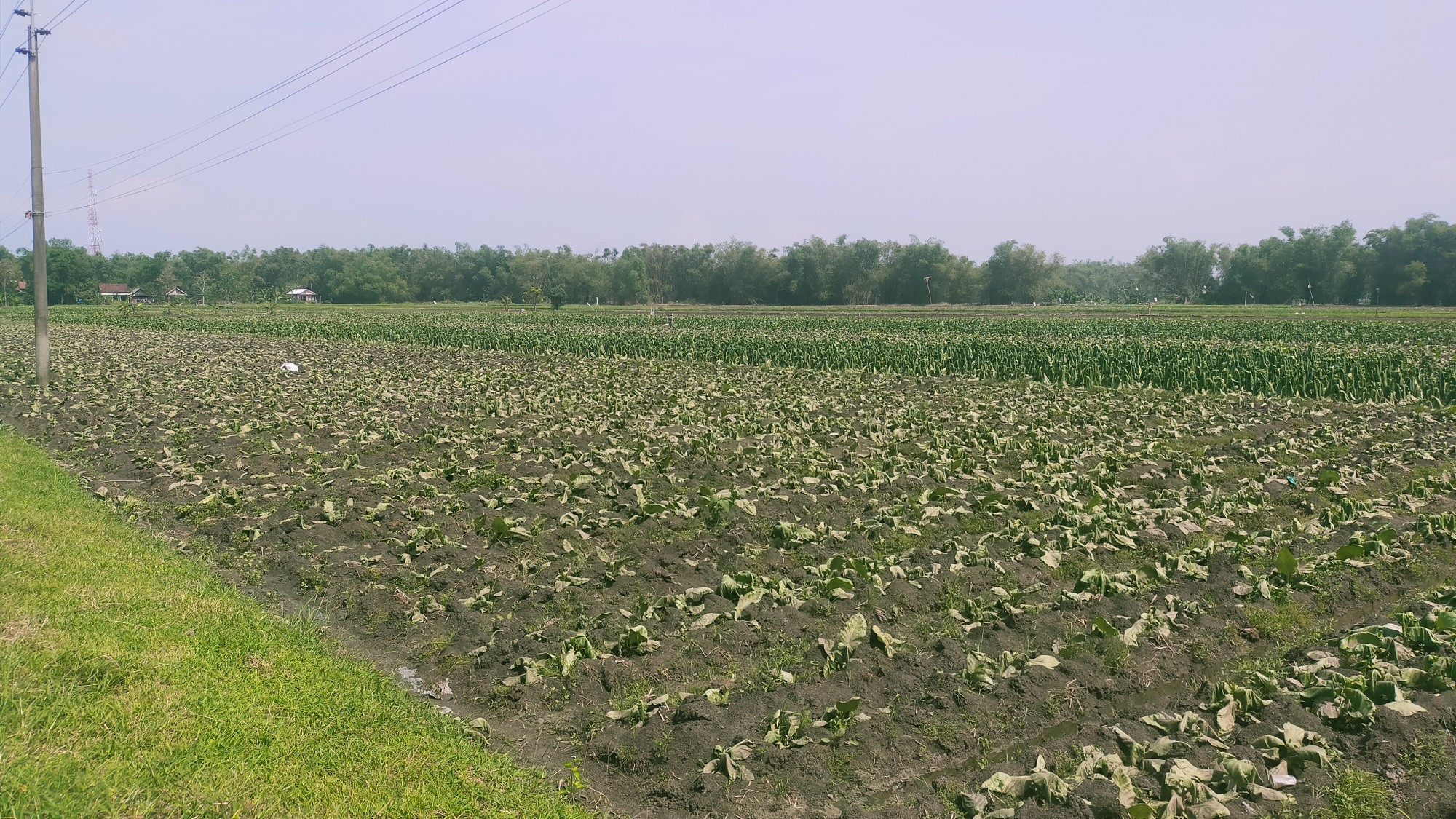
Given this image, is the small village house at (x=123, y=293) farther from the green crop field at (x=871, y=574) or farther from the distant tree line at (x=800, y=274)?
the green crop field at (x=871, y=574)

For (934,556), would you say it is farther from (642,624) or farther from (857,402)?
(857,402)

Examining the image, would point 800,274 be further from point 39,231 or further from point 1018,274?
point 39,231

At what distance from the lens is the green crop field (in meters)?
5.05

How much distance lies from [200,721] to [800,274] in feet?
361

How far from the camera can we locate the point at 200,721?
16.8 feet

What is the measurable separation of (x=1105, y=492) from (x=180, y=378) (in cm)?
2267

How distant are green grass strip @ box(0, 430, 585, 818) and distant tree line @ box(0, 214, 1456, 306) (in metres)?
81.2

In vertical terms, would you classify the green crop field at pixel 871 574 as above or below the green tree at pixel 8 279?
below

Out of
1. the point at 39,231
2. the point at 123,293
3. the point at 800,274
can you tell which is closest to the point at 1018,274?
the point at 800,274

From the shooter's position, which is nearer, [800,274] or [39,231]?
[39,231]

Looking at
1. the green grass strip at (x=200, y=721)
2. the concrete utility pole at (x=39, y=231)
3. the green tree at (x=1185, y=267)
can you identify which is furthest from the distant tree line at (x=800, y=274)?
the green grass strip at (x=200, y=721)

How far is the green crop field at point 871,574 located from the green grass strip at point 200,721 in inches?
22.9

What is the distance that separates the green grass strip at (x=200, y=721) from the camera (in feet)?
14.2

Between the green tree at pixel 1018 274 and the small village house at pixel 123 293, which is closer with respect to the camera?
the green tree at pixel 1018 274
